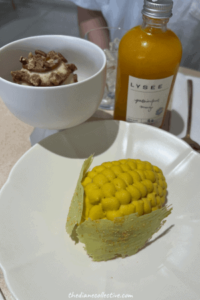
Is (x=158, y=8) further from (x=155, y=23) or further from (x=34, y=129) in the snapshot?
(x=34, y=129)

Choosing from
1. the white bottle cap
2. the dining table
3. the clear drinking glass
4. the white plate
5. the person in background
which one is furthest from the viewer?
the person in background

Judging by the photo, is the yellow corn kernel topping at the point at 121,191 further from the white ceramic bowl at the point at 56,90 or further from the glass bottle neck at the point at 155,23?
the glass bottle neck at the point at 155,23

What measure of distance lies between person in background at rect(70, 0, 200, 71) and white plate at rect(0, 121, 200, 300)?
79 centimetres

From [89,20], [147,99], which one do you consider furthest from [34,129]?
[89,20]

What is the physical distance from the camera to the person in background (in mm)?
1109

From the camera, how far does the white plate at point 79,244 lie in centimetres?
32

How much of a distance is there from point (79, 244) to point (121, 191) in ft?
0.35

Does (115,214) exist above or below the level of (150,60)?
below

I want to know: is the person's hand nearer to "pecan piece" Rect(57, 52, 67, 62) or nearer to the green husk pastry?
"pecan piece" Rect(57, 52, 67, 62)

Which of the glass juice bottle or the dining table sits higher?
the glass juice bottle

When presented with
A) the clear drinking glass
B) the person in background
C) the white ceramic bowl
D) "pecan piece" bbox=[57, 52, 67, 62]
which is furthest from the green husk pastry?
the person in background

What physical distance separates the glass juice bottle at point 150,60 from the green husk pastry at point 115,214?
206 millimetres

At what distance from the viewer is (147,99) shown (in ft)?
1.70

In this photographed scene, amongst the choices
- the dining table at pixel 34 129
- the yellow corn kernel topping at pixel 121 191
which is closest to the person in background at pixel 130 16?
the dining table at pixel 34 129
